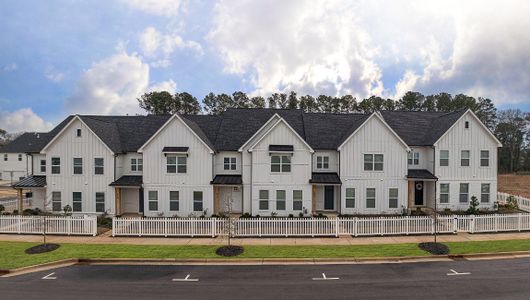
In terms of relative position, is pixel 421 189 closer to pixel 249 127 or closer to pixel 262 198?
pixel 262 198

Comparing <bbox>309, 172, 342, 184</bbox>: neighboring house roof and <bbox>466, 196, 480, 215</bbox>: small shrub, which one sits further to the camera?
<bbox>466, 196, 480, 215</bbox>: small shrub

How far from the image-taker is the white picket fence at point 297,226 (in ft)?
71.7

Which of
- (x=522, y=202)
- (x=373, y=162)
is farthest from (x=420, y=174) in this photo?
(x=522, y=202)

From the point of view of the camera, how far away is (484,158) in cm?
3092

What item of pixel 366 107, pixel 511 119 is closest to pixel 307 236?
pixel 366 107

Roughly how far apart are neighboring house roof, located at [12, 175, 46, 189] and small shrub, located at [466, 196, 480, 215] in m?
38.3

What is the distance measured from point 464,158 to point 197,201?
25091mm

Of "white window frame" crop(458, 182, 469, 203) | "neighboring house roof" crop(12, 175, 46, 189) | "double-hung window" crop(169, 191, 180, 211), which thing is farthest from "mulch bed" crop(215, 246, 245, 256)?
"white window frame" crop(458, 182, 469, 203)

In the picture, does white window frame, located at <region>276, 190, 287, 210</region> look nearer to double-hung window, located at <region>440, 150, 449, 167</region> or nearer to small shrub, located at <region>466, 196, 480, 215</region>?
double-hung window, located at <region>440, 150, 449, 167</region>

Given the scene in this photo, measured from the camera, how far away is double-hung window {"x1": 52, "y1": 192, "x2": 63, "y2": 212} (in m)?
29.4

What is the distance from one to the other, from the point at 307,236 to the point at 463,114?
19.8 m

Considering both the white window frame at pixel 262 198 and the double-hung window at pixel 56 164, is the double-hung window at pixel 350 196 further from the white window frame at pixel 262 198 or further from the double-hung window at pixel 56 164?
the double-hung window at pixel 56 164

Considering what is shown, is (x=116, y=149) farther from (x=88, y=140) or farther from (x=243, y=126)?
(x=243, y=126)

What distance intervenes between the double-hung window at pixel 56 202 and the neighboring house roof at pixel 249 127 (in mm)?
6205
